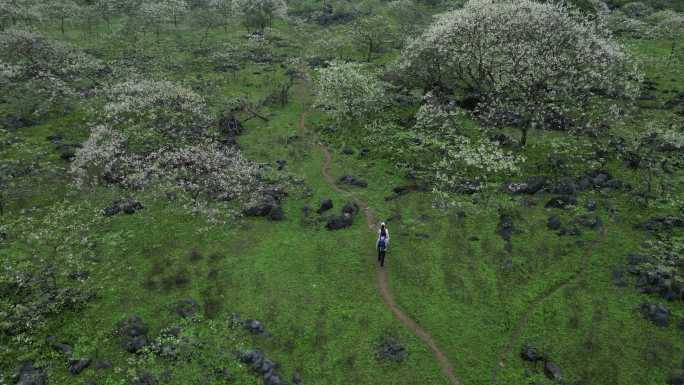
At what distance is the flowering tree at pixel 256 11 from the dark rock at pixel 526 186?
77956 mm

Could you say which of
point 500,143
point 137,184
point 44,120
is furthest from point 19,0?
point 500,143

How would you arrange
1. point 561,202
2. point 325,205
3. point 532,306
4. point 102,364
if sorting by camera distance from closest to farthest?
point 102,364 → point 532,306 → point 561,202 → point 325,205

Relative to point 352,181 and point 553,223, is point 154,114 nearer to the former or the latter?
point 352,181

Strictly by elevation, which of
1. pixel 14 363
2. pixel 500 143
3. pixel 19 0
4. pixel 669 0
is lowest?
pixel 14 363

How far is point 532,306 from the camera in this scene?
29.5m

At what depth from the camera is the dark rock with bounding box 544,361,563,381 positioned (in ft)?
80.9

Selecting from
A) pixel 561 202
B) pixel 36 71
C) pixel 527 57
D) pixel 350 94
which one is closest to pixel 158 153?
pixel 350 94

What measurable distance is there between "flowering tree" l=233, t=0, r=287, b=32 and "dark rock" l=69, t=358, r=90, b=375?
88.6 m

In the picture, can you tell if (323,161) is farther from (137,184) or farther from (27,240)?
(27,240)

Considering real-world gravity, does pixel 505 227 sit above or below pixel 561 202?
below

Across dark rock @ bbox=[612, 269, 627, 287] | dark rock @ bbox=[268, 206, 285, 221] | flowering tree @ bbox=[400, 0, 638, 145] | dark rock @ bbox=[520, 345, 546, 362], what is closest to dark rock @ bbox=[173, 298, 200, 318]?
dark rock @ bbox=[268, 206, 285, 221]

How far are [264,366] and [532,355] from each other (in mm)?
16421

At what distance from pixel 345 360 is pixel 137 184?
2693 cm

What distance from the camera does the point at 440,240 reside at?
3606 cm
